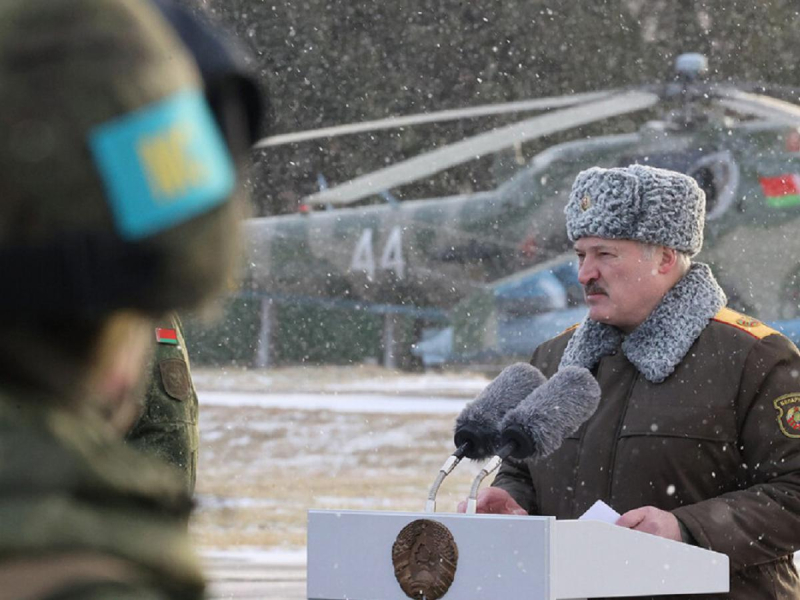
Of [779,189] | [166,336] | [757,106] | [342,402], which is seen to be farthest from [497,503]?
[757,106]

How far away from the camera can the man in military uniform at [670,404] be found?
1.96 m

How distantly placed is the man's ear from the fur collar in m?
0.03

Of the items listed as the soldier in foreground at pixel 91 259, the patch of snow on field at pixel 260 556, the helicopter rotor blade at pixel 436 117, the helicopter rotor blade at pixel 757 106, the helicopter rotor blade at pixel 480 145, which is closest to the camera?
the soldier in foreground at pixel 91 259

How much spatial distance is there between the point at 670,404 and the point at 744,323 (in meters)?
0.19

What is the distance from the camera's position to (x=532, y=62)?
14250 mm

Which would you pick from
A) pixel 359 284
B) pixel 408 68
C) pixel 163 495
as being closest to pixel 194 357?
pixel 359 284

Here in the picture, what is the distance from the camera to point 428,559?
1.61m

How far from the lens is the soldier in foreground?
402 millimetres

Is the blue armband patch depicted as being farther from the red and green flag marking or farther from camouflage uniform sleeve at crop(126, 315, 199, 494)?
the red and green flag marking

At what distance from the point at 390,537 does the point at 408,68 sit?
1228 centimetres

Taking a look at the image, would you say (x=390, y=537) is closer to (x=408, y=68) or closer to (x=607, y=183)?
(x=607, y=183)

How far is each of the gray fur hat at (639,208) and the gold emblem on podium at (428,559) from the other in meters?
0.74

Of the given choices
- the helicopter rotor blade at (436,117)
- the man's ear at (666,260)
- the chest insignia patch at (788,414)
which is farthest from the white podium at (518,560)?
the helicopter rotor blade at (436,117)

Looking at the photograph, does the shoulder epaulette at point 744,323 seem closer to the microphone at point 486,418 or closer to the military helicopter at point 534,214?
the microphone at point 486,418
